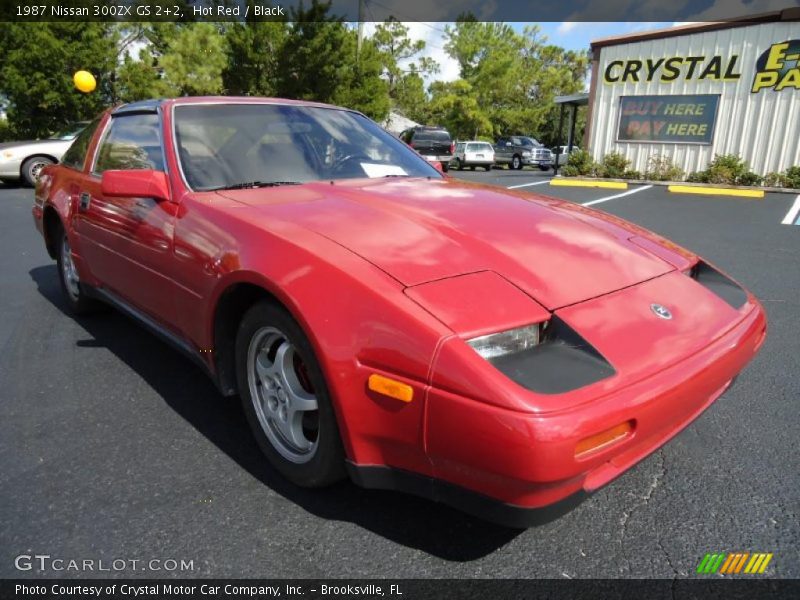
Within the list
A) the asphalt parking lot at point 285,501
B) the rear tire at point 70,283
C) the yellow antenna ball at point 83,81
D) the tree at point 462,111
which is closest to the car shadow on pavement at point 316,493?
the asphalt parking lot at point 285,501

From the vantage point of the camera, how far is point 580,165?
1469 centimetres

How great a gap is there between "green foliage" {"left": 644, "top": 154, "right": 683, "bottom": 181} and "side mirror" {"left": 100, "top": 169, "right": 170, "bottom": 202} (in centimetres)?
1348

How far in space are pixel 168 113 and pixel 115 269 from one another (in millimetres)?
891

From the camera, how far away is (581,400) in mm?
1472

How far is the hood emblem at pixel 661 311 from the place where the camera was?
1.86 m

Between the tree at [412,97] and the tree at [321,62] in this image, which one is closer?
the tree at [321,62]

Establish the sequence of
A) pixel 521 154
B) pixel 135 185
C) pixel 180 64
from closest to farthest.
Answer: pixel 135 185 < pixel 180 64 < pixel 521 154

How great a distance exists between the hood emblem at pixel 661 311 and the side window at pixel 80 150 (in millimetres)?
3525

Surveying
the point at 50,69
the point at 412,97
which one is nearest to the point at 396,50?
Answer: the point at 412,97

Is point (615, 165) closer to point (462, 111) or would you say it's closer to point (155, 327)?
point (155, 327)

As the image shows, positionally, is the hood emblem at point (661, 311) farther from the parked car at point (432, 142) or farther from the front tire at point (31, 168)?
the parked car at point (432, 142)

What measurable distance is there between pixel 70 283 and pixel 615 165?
1324cm
